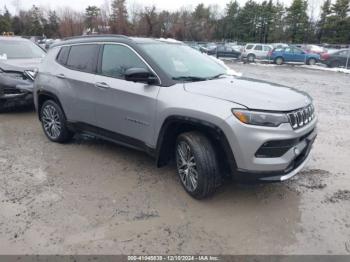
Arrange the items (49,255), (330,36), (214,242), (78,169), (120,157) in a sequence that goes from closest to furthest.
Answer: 1. (49,255)
2. (214,242)
3. (78,169)
4. (120,157)
5. (330,36)

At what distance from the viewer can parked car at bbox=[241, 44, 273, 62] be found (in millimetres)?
28359

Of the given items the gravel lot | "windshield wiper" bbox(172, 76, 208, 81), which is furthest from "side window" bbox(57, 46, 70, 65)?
"windshield wiper" bbox(172, 76, 208, 81)

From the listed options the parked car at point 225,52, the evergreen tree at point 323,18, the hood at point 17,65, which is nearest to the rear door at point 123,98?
the hood at point 17,65

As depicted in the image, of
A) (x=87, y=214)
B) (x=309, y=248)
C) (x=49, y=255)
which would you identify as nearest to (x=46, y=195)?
(x=87, y=214)

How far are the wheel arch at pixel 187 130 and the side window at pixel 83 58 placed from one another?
1597 millimetres

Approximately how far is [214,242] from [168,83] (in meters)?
1.77

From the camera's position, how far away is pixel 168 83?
12.2 feet

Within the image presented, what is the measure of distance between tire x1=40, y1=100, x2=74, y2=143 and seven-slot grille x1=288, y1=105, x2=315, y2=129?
3541mm

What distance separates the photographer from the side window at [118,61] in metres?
4.08

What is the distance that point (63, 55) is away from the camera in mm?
5223

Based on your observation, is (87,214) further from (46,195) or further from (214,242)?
(214,242)

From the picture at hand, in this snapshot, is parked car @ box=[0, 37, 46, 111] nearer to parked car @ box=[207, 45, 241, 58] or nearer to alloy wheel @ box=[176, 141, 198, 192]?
alloy wheel @ box=[176, 141, 198, 192]

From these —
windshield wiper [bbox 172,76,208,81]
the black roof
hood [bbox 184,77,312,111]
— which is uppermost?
the black roof

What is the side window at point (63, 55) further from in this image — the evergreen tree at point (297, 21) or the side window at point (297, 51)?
the evergreen tree at point (297, 21)
